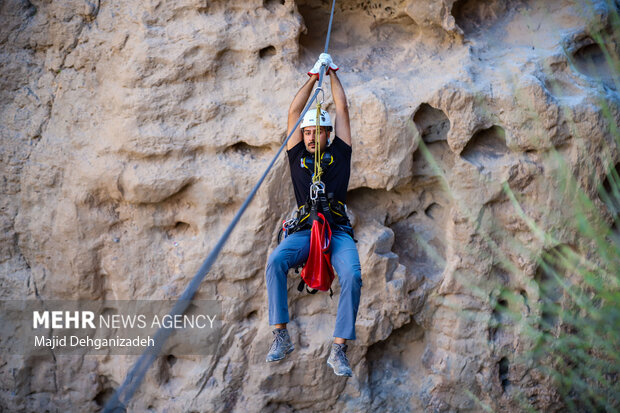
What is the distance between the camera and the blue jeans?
3.95m

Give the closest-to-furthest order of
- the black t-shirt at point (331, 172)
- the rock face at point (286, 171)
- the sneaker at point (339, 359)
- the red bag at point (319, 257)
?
the sneaker at point (339, 359)
the red bag at point (319, 257)
the black t-shirt at point (331, 172)
the rock face at point (286, 171)

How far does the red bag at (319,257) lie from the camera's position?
4.09 meters

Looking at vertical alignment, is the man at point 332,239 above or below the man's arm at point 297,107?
below

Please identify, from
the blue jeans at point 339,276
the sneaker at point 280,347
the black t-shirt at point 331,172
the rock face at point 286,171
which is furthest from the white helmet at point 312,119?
the sneaker at point 280,347

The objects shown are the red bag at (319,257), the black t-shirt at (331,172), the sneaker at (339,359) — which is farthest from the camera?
the black t-shirt at (331,172)

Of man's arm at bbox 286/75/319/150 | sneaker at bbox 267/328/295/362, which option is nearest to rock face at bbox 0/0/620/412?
man's arm at bbox 286/75/319/150

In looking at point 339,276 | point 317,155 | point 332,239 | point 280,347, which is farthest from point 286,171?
point 280,347

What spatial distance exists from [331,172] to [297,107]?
51 centimetres

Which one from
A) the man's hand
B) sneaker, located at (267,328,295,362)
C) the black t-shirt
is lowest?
sneaker, located at (267,328,295,362)

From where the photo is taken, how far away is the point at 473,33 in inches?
224

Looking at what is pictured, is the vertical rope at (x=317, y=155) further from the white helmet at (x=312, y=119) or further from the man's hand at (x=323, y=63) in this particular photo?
the man's hand at (x=323, y=63)

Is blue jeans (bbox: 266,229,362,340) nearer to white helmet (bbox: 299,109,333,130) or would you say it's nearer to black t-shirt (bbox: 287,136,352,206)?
black t-shirt (bbox: 287,136,352,206)

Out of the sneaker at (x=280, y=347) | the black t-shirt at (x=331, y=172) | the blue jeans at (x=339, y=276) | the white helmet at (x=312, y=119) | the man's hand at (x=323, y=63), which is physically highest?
the man's hand at (x=323, y=63)

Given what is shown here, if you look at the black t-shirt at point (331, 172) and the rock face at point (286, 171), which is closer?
the black t-shirt at point (331, 172)
